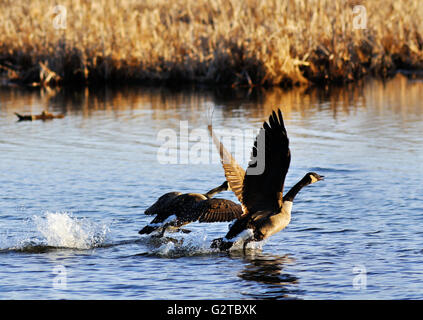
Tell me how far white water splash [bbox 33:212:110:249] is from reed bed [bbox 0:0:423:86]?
1257 centimetres

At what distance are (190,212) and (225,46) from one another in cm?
1367

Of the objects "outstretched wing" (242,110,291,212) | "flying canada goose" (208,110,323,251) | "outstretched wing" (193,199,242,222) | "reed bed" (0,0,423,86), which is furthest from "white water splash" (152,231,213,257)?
"reed bed" (0,0,423,86)

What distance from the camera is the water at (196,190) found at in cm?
802

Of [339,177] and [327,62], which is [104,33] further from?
[339,177]

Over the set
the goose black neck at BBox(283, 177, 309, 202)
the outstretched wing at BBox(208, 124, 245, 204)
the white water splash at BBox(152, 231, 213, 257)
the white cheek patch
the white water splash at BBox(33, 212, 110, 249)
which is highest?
the outstretched wing at BBox(208, 124, 245, 204)

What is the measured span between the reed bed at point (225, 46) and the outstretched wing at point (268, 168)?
1295 cm

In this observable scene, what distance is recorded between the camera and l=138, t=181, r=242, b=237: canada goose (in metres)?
9.36

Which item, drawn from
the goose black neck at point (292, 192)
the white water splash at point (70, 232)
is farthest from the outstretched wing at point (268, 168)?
the white water splash at point (70, 232)

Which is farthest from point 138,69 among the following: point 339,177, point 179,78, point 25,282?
point 25,282

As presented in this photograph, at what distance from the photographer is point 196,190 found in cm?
1185

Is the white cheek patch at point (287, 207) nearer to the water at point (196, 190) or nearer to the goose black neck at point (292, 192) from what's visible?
the goose black neck at point (292, 192)

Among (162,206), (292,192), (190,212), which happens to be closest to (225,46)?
(162,206)

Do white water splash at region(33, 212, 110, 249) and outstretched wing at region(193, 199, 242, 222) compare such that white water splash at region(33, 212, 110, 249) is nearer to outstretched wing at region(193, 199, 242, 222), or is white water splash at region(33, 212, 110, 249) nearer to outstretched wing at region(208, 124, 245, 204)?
outstretched wing at region(193, 199, 242, 222)

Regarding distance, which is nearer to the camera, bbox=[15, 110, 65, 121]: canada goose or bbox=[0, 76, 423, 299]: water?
bbox=[0, 76, 423, 299]: water
